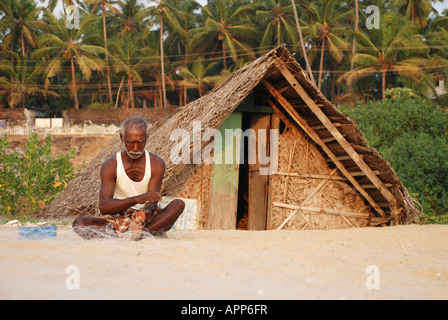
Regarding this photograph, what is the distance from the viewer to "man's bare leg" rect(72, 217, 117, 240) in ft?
14.2

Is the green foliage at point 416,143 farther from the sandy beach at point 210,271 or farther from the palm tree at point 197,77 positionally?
the palm tree at point 197,77

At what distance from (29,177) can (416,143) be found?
9523 mm

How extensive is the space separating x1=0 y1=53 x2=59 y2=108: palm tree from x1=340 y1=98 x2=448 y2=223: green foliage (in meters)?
22.3

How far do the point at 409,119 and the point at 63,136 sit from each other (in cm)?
2066

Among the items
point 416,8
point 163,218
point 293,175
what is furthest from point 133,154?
point 416,8

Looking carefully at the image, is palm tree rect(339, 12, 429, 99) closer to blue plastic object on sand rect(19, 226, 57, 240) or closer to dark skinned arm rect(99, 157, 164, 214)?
dark skinned arm rect(99, 157, 164, 214)

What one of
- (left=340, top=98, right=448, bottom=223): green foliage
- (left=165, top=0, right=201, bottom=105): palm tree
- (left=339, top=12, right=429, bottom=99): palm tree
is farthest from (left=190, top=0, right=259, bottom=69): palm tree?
(left=340, top=98, right=448, bottom=223): green foliage

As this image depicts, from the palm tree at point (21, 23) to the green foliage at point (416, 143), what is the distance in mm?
24554

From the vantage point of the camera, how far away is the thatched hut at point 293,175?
723 centimetres

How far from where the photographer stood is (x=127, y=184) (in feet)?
14.6

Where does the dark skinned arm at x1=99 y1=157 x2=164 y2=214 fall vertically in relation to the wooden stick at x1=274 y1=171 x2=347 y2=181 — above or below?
below

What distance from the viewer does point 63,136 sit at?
30.8m

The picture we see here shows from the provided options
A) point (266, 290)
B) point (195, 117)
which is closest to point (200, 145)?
point (195, 117)

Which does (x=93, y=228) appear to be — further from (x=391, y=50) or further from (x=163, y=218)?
(x=391, y=50)
